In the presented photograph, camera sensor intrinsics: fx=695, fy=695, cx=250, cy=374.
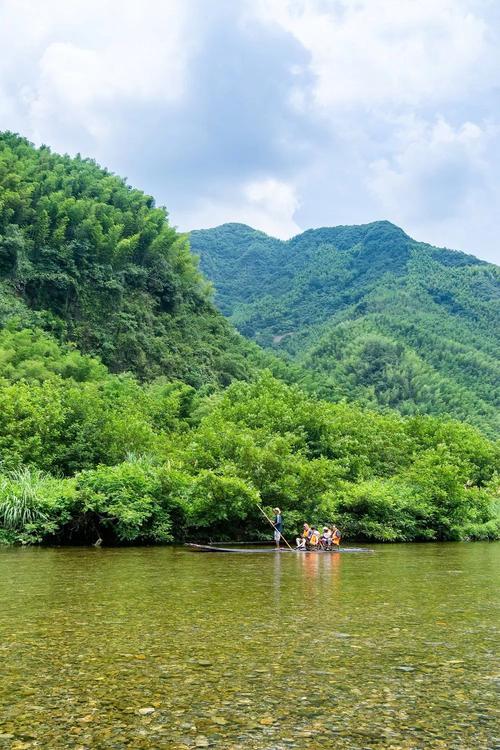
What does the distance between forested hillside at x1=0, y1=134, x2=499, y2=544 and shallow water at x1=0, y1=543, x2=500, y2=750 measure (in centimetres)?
1147

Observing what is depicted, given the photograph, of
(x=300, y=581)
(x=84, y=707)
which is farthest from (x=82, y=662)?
(x=300, y=581)

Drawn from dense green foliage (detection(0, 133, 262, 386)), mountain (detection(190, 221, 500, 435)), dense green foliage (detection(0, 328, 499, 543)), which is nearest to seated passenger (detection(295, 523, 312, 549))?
dense green foliage (detection(0, 328, 499, 543))

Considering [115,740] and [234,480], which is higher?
[234,480]

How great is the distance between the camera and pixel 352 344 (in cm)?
10356

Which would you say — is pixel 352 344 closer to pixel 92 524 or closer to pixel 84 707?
pixel 92 524

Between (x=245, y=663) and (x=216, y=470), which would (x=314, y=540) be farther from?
(x=245, y=663)

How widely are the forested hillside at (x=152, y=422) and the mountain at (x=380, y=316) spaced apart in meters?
19.8

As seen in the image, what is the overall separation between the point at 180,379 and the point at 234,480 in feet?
129

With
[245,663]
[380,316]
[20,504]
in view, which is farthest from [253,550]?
[380,316]

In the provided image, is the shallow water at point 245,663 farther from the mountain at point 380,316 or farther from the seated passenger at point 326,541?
the mountain at point 380,316

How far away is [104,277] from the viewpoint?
69.8 m

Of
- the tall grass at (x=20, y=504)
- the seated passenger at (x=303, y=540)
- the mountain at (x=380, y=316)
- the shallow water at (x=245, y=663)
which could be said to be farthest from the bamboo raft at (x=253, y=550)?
the mountain at (x=380, y=316)

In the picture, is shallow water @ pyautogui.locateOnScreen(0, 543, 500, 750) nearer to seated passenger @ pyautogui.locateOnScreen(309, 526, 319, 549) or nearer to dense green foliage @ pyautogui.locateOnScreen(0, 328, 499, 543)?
seated passenger @ pyautogui.locateOnScreen(309, 526, 319, 549)

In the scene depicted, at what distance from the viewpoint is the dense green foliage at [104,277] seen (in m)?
64.3
